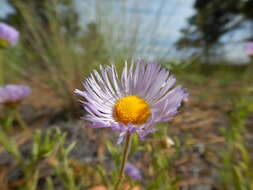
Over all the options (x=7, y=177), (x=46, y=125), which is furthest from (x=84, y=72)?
(x=7, y=177)

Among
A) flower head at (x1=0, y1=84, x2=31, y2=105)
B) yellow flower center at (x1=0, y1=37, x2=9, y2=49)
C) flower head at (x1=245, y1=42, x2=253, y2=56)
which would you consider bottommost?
flower head at (x1=245, y1=42, x2=253, y2=56)

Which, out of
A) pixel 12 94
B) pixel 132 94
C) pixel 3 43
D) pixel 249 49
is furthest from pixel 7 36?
pixel 249 49

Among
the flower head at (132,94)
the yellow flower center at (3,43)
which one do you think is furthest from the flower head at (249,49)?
the yellow flower center at (3,43)

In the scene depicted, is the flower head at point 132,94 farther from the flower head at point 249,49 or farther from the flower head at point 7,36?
the flower head at point 249,49

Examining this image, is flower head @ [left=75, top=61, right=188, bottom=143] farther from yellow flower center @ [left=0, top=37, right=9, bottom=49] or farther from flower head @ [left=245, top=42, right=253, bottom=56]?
flower head @ [left=245, top=42, right=253, bottom=56]

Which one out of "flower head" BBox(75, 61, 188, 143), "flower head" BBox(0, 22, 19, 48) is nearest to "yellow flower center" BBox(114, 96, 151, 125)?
"flower head" BBox(75, 61, 188, 143)

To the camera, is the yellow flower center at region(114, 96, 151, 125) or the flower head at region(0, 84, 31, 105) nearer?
the yellow flower center at region(114, 96, 151, 125)

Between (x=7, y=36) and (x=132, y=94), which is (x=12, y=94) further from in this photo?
(x=132, y=94)

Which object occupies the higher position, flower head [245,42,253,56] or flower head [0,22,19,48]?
flower head [0,22,19,48]
